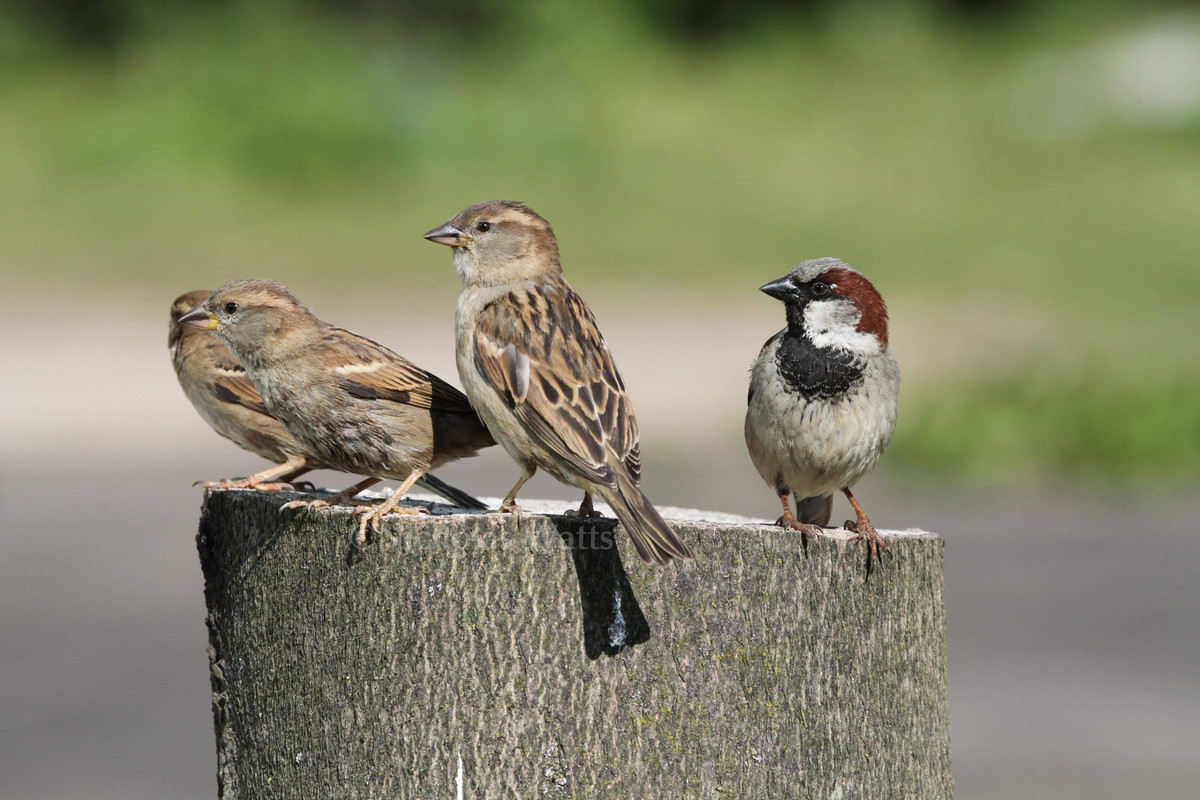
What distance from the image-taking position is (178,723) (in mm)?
7887

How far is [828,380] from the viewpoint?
443cm

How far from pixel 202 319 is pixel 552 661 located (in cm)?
190

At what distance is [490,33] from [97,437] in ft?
41.1

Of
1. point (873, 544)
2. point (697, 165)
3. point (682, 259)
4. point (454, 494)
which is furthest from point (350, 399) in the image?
point (697, 165)

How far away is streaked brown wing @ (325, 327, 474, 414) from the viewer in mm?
4293

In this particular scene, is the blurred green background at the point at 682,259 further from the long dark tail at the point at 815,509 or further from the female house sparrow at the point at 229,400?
the female house sparrow at the point at 229,400

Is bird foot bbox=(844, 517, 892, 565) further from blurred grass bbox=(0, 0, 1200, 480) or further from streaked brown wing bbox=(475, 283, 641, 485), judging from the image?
blurred grass bbox=(0, 0, 1200, 480)

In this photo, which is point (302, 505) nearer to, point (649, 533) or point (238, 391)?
point (649, 533)

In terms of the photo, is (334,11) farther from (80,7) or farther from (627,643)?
(627,643)

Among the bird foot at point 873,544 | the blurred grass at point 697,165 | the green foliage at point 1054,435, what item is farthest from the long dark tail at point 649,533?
the blurred grass at point 697,165

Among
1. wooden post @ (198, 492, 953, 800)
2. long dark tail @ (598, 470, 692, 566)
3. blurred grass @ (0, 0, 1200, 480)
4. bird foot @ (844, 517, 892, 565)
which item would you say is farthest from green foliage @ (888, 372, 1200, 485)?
long dark tail @ (598, 470, 692, 566)

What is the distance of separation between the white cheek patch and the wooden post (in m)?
0.89

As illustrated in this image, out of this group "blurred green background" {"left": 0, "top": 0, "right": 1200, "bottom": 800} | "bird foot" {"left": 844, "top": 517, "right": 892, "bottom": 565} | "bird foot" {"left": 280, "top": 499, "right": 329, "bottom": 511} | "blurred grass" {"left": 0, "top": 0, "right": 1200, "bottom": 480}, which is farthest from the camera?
"blurred grass" {"left": 0, "top": 0, "right": 1200, "bottom": 480}

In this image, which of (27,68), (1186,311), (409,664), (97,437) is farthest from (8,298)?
(409,664)
